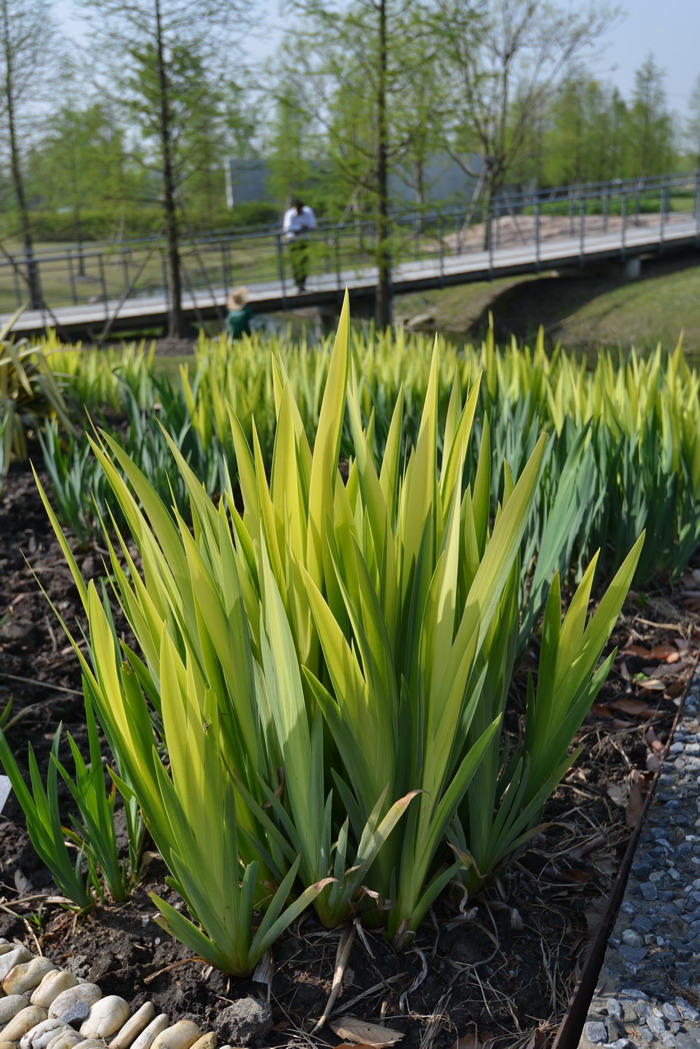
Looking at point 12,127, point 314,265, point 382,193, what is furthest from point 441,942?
point 12,127

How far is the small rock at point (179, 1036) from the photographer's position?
3.89 ft

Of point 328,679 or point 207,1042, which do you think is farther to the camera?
point 328,679

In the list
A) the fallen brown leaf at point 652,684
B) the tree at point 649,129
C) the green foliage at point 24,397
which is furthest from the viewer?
the tree at point 649,129

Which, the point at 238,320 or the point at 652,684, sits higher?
the point at 238,320

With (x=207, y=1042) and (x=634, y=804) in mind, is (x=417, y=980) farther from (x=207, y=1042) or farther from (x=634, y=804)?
(x=634, y=804)

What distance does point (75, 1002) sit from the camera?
1275mm

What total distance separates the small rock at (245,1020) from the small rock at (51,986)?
0.87 ft

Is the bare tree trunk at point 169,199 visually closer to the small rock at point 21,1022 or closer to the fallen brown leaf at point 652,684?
the fallen brown leaf at point 652,684

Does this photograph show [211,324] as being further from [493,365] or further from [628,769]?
[628,769]

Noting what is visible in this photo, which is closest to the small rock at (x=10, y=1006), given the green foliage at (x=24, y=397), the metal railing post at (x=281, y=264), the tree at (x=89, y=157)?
the green foliage at (x=24, y=397)

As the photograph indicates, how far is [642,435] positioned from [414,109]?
32.9 feet

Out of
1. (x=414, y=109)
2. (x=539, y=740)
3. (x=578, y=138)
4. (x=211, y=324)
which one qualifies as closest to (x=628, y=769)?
(x=539, y=740)

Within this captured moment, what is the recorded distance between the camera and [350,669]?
1165 millimetres

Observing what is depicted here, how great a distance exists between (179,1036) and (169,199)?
1328 cm
